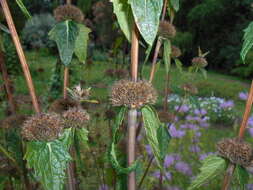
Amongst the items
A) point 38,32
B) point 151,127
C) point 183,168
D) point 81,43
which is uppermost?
point 81,43

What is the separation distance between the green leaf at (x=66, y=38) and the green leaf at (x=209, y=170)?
0.32 metres

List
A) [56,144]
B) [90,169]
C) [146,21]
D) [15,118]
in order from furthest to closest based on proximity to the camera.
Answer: [90,169]
[15,118]
[56,144]
[146,21]

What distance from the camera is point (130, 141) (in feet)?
Result: 1.91

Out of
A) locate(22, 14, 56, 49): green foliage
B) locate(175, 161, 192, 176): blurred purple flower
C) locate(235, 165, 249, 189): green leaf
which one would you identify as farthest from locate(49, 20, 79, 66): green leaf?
locate(22, 14, 56, 49): green foliage

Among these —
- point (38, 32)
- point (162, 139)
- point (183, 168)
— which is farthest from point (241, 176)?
point (38, 32)

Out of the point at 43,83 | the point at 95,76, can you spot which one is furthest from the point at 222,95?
the point at 43,83

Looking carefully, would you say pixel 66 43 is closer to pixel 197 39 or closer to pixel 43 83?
pixel 43 83

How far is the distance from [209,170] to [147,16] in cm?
36

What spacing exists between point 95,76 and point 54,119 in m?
5.65

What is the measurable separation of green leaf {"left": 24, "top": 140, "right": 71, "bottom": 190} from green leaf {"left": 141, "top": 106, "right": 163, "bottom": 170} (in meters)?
0.14

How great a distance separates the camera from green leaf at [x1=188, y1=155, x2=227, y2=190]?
64 centimetres

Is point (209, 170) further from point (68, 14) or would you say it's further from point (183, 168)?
point (183, 168)

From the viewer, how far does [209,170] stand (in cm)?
65

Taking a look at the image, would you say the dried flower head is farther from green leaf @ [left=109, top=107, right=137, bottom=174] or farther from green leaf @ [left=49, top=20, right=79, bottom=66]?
green leaf @ [left=109, top=107, right=137, bottom=174]
